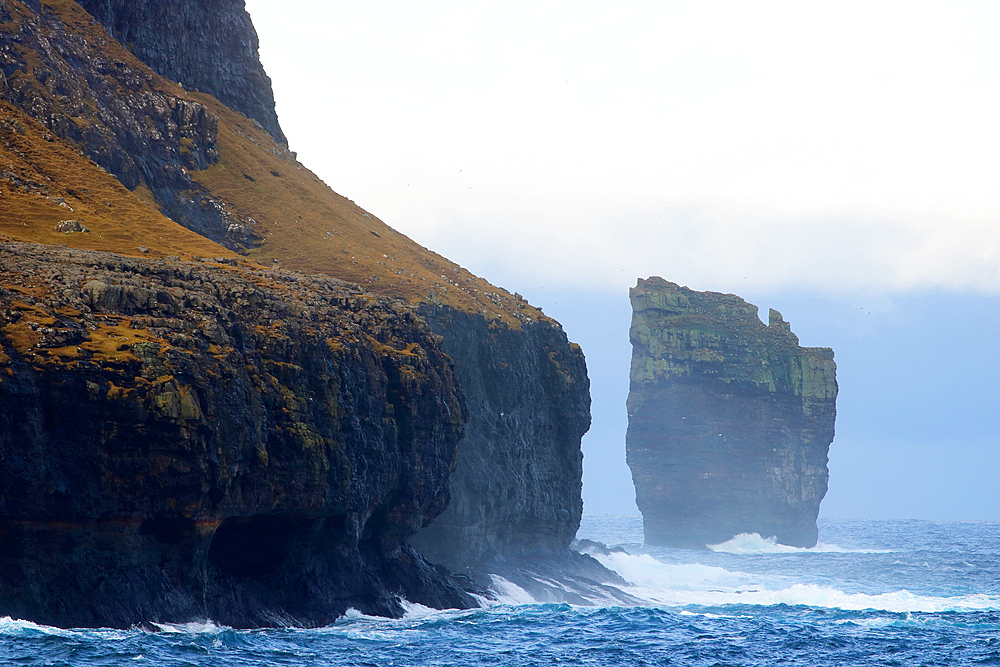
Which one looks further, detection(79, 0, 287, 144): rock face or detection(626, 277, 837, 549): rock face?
detection(626, 277, 837, 549): rock face

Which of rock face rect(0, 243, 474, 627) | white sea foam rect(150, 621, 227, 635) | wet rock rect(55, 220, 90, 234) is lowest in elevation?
white sea foam rect(150, 621, 227, 635)

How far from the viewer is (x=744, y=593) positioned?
78.9 meters

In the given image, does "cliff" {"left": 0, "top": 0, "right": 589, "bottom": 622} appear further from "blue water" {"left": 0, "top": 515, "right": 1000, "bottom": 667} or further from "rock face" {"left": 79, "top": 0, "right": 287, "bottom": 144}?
"blue water" {"left": 0, "top": 515, "right": 1000, "bottom": 667}

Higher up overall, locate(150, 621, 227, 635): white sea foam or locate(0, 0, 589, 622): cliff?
locate(0, 0, 589, 622): cliff

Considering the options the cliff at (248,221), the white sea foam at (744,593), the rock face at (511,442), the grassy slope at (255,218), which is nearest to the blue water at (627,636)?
the white sea foam at (744,593)

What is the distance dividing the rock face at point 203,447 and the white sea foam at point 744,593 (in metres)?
25.3

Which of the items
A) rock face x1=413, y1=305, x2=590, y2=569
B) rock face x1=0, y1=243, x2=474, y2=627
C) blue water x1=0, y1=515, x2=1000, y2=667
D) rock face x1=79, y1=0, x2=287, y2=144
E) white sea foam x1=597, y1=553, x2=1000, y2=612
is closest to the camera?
blue water x1=0, y1=515, x2=1000, y2=667

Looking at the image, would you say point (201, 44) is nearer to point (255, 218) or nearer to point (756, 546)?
point (255, 218)

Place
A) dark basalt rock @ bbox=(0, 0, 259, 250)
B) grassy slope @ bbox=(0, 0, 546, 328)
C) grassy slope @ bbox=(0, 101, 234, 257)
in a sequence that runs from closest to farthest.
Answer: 1. grassy slope @ bbox=(0, 101, 234, 257)
2. grassy slope @ bbox=(0, 0, 546, 328)
3. dark basalt rock @ bbox=(0, 0, 259, 250)

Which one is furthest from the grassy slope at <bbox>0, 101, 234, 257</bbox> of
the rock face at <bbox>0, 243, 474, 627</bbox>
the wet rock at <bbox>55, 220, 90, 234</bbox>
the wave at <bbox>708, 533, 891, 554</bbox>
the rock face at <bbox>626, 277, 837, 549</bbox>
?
the rock face at <bbox>626, 277, 837, 549</bbox>

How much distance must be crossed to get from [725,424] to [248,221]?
100 m

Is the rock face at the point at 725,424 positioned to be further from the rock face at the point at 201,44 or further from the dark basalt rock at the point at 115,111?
the dark basalt rock at the point at 115,111

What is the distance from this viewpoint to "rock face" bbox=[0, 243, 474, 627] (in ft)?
120

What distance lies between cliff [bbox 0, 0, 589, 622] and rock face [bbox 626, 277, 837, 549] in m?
75.2
